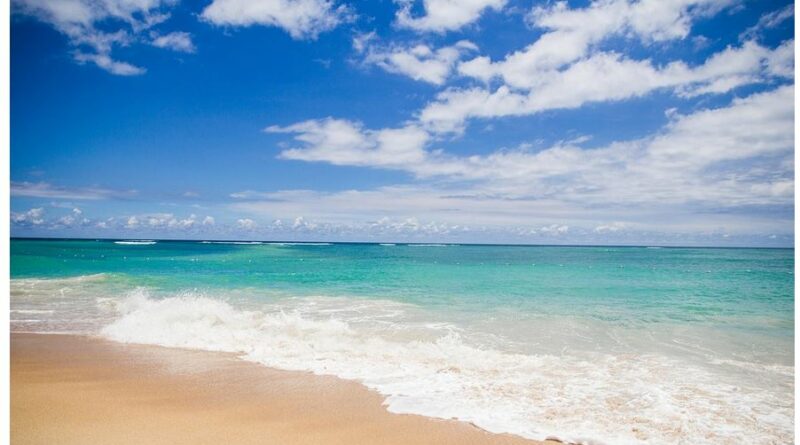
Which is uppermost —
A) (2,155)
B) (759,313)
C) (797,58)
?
(797,58)

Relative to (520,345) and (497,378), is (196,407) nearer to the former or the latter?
(497,378)

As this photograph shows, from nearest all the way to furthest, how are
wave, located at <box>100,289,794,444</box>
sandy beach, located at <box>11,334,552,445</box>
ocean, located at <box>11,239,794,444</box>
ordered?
1. sandy beach, located at <box>11,334,552,445</box>
2. wave, located at <box>100,289,794,444</box>
3. ocean, located at <box>11,239,794,444</box>

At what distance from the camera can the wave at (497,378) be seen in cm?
309

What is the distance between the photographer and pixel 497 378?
162 inches

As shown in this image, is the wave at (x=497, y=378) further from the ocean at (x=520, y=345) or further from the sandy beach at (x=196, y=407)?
the sandy beach at (x=196, y=407)

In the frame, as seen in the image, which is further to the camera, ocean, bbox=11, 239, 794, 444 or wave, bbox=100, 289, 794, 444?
ocean, bbox=11, 239, 794, 444

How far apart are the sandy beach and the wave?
0.81 feet

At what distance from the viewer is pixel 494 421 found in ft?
10.2

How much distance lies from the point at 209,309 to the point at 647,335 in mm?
6816

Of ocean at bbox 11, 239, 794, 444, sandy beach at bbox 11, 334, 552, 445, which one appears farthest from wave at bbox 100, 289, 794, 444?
sandy beach at bbox 11, 334, 552, 445

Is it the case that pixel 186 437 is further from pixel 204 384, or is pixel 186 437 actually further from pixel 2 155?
pixel 2 155

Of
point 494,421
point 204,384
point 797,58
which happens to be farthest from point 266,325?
point 797,58

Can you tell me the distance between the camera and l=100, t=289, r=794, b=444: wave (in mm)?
3092

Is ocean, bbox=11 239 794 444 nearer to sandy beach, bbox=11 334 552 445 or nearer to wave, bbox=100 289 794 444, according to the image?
wave, bbox=100 289 794 444
